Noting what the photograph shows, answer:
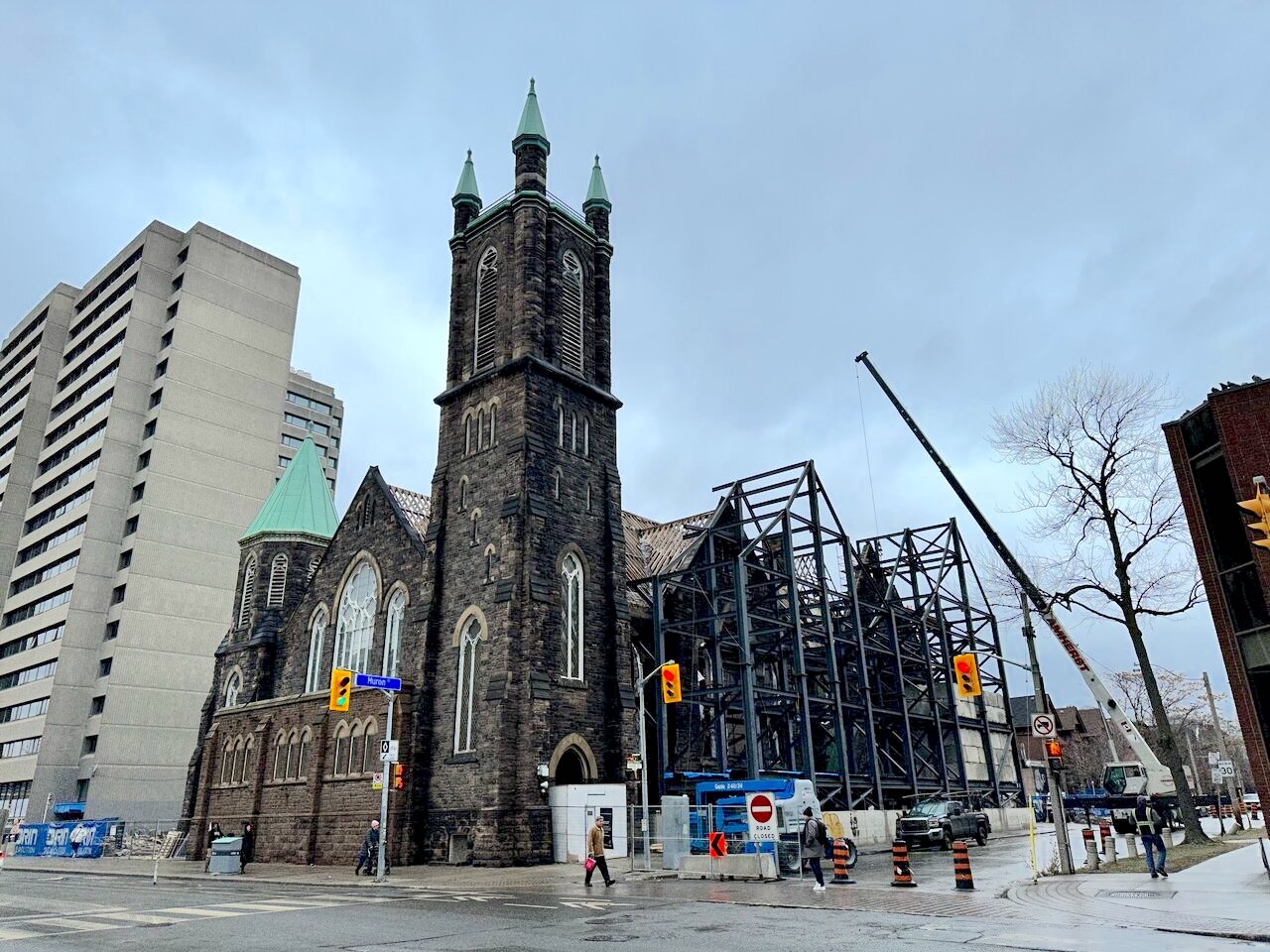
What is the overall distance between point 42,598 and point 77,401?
1902cm

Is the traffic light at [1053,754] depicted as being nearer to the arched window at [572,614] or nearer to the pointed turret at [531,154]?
the arched window at [572,614]

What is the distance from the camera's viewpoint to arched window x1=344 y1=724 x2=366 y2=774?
32781 mm

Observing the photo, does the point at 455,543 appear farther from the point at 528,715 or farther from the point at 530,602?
the point at 528,715

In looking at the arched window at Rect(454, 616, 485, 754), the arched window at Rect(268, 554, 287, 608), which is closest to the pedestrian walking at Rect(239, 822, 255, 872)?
the arched window at Rect(454, 616, 485, 754)

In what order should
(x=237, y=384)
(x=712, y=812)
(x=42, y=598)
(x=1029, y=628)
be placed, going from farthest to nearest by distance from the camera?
(x=237, y=384), (x=42, y=598), (x=712, y=812), (x=1029, y=628)

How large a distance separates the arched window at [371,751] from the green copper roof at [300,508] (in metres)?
15.9

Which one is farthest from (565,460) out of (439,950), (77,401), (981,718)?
(77,401)

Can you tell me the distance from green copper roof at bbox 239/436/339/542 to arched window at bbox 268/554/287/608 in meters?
1.45

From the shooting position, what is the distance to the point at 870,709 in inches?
1649

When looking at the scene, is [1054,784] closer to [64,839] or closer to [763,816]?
[763,816]

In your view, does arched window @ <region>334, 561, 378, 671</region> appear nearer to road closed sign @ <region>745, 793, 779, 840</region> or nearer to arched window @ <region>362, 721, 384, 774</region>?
arched window @ <region>362, 721, 384, 774</region>

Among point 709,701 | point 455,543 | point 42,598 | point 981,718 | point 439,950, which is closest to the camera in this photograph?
point 439,950

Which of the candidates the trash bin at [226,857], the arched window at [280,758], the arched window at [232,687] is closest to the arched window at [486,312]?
the arched window at [280,758]

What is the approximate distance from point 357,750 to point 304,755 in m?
3.81
